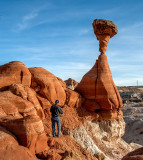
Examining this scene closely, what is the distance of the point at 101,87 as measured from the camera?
1259cm

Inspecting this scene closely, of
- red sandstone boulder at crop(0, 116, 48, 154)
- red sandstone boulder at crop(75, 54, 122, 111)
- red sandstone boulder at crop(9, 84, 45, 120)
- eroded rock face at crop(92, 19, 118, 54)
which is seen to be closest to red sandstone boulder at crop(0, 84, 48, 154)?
red sandstone boulder at crop(0, 116, 48, 154)

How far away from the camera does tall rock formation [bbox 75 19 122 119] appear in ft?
41.0

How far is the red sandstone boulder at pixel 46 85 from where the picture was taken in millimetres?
10359

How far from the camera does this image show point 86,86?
13.0 metres

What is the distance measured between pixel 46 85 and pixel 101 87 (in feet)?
13.3

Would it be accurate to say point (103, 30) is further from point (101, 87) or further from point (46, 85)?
point (46, 85)

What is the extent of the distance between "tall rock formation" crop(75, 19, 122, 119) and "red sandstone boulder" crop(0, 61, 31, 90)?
4470mm

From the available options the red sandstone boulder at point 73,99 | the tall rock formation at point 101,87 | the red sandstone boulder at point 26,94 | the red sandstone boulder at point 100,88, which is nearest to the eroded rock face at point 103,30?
the tall rock formation at point 101,87

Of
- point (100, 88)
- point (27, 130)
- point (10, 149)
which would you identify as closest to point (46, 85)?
point (100, 88)

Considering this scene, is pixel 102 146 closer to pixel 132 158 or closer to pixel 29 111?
pixel 29 111

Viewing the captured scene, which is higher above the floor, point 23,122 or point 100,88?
point 100,88

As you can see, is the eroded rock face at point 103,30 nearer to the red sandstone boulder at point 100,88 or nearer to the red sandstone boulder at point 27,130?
the red sandstone boulder at point 100,88

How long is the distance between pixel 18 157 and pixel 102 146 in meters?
7.41

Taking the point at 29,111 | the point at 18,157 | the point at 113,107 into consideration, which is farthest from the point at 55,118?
the point at 113,107
